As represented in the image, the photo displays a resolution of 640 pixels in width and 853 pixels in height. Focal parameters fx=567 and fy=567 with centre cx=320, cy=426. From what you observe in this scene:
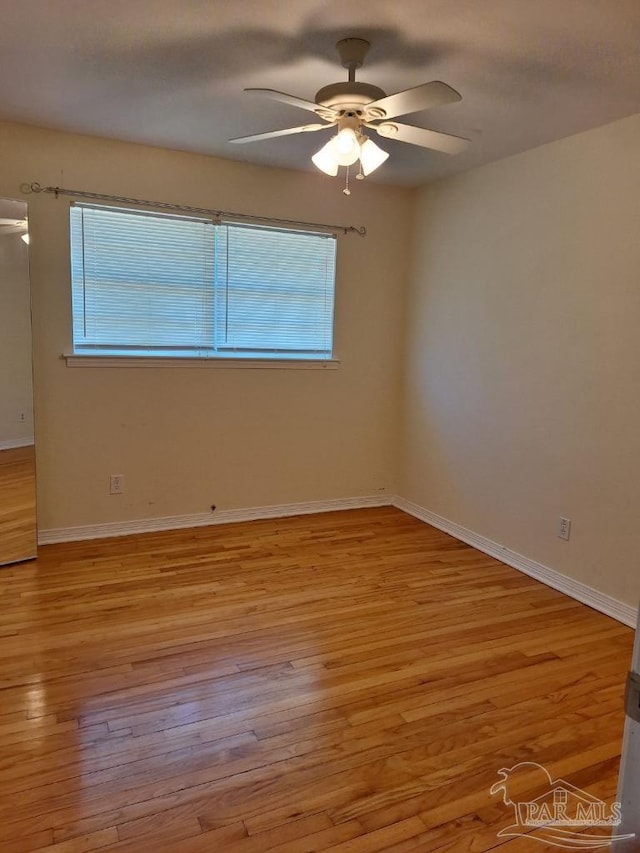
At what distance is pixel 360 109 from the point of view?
2145 millimetres

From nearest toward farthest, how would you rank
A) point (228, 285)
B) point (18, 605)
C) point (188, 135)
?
1. point (18, 605)
2. point (188, 135)
3. point (228, 285)

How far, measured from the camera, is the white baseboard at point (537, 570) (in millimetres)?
2851

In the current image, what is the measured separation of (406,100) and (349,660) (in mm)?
2164

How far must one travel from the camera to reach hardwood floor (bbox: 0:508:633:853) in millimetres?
1592

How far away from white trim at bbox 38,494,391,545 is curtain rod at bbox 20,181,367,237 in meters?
2.02

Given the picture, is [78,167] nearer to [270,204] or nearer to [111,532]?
[270,204]

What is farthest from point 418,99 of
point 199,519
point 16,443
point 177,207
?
point 199,519

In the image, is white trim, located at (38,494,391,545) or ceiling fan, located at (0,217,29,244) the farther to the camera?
white trim, located at (38,494,391,545)

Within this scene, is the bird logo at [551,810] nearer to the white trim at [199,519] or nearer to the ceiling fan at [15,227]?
the white trim at [199,519]

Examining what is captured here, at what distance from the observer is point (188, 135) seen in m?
3.22

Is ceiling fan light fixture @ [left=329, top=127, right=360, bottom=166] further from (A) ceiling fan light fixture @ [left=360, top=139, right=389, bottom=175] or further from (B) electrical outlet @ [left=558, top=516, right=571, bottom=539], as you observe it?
(B) electrical outlet @ [left=558, top=516, right=571, bottom=539]

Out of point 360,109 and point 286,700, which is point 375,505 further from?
point 360,109

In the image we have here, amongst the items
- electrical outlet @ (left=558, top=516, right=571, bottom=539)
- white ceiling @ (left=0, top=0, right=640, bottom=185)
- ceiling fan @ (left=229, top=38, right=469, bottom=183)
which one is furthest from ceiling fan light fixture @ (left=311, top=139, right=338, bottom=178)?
electrical outlet @ (left=558, top=516, right=571, bottom=539)

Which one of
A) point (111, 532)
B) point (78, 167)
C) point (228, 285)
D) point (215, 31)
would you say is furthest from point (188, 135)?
point (111, 532)
